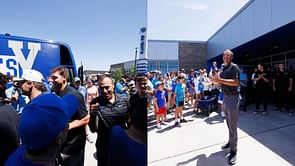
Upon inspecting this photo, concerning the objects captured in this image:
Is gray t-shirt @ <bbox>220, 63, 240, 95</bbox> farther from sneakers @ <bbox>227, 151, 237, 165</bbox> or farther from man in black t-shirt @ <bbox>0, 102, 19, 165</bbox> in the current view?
man in black t-shirt @ <bbox>0, 102, 19, 165</bbox>

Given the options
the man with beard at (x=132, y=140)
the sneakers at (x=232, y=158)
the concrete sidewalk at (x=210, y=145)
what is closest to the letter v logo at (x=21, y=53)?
the man with beard at (x=132, y=140)

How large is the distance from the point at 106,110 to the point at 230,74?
1029mm

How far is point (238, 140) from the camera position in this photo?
1.59 m

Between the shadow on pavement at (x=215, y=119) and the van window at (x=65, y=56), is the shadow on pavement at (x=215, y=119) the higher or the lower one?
the lower one

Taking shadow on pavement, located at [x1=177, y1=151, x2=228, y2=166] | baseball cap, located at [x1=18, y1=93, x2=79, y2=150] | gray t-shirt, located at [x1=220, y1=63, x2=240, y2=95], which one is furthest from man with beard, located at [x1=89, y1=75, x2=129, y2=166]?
shadow on pavement, located at [x1=177, y1=151, x2=228, y2=166]

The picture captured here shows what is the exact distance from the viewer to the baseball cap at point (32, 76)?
0.63 meters

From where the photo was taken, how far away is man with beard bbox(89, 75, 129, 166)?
0.61 metres

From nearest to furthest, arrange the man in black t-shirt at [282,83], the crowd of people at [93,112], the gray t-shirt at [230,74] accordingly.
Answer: the crowd of people at [93,112]
the gray t-shirt at [230,74]
the man in black t-shirt at [282,83]

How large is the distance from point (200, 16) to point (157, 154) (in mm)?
770

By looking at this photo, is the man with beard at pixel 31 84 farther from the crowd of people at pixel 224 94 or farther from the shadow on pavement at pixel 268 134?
the shadow on pavement at pixel 268 134

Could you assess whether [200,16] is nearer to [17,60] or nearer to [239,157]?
[17,60]

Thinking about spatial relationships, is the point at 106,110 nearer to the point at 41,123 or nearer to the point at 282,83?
the point at 41,123

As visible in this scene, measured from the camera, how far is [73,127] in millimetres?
714

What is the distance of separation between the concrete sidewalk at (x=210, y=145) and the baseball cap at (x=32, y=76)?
703mm
